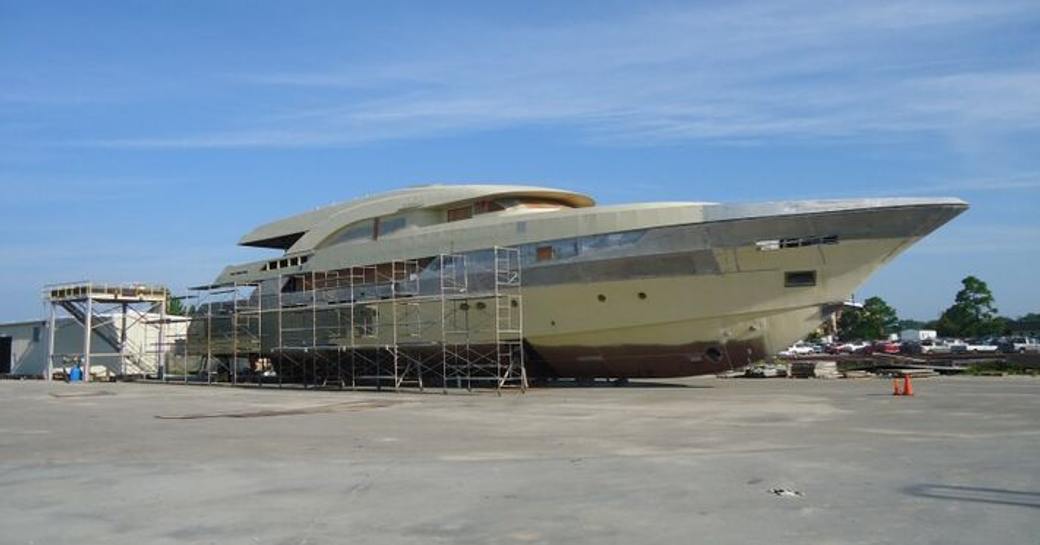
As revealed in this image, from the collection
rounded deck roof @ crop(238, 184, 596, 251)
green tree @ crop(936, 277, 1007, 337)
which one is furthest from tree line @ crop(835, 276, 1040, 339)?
rounded deck roof @ crop(238, 184, 596, 251)

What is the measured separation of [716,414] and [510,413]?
4.23 m

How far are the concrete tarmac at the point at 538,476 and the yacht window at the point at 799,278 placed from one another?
640 centimetres

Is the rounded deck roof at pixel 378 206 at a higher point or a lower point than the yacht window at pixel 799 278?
higher

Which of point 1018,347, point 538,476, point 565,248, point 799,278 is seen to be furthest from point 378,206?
point 1018,347

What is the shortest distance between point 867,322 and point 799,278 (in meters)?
86.8

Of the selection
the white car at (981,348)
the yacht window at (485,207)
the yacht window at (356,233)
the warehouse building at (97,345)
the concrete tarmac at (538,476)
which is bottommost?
the concrete tarmac at (538,476)

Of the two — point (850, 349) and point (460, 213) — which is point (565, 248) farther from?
point (850, 349)

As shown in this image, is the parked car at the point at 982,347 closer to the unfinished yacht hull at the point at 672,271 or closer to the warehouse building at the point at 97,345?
the unfinished yacht hull at the point at 672,271

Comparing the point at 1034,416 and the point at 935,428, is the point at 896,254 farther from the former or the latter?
the point at 935,428

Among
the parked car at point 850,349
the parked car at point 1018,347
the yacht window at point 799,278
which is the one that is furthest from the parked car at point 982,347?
the yacht window at point 799,278

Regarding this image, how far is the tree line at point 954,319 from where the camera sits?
3844 inches

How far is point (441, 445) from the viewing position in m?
12.6

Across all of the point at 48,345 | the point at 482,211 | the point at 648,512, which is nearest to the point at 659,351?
the point at 482,211

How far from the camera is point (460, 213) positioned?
31.4 metres
